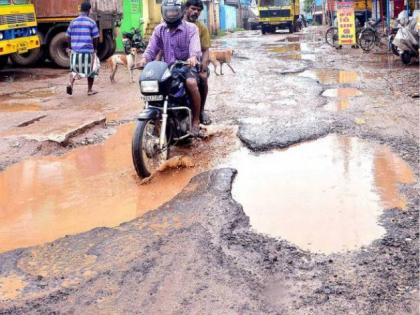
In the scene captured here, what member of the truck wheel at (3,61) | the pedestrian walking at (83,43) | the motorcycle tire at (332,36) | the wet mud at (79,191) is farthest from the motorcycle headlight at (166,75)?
the motorcycle tire at (332,36)

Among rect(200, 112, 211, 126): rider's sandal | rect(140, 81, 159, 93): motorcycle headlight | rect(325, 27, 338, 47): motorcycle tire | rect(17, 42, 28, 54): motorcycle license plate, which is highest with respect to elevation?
rect(325, 27, 338, 47): motorcycle tire

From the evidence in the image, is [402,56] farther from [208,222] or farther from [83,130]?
[208,222]

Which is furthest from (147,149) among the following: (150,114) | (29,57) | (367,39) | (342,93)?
(367,39)

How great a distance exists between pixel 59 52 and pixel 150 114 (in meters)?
10.7

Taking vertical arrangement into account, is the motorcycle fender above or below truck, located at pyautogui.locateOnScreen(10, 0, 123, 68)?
below

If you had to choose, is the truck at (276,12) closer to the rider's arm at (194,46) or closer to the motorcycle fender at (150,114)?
the rider's arm at (194,46)

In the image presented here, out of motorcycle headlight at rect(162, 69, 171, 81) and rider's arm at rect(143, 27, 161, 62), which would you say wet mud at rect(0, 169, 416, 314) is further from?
rider's arm at rect(143, 27, 161, 62)

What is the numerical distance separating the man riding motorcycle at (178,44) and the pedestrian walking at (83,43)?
14.4 ft

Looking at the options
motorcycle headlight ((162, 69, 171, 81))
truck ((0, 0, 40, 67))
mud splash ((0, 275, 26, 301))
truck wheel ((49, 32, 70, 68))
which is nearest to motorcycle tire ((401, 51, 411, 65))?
truck wheel ((49, 32, 70, 68))

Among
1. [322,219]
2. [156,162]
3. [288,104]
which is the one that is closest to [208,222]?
[322,219]

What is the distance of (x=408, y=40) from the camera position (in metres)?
11.6

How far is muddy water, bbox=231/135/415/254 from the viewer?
342 cm

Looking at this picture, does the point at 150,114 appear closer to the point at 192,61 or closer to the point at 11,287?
the point at 192,61

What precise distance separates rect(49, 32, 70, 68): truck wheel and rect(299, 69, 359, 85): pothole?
6617 millimetres
